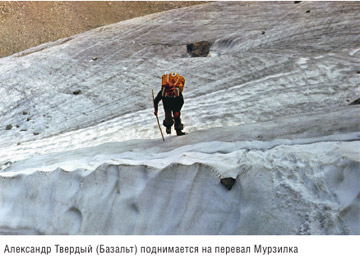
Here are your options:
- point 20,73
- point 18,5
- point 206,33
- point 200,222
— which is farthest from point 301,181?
point 18,5

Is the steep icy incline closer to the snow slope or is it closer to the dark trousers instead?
the snow slope

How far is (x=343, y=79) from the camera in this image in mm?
7824

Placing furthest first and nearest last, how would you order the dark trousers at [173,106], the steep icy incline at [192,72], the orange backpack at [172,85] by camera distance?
the steep icy incline at [192,72] < the dark trousers at [173,106] < the orange backpack at [172,85]

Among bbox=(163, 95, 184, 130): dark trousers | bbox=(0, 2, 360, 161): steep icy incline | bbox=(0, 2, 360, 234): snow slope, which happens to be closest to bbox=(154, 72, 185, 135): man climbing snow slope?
bbox=(163, 95, 184, 130): dark trousers

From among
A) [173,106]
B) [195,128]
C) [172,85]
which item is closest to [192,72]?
[195,128]

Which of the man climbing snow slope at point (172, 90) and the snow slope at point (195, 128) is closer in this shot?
the snow slope at point (195, 128)

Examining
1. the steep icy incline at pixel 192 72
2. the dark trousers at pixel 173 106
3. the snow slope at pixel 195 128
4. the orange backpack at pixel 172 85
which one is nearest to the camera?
the snow slope at pixel 195 128

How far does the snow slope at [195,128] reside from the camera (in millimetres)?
4117

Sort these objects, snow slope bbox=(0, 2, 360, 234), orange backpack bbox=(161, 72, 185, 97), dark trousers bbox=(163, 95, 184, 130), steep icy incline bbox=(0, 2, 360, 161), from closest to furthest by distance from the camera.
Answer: snow slope bbox=(0, 2, 360, 234)
orange backpack bbox=(161, 72, 185, 97)
dark trousers bbox=(163, 95, 184, 130)
steep icy incline bbox=(0, 2, 360, 161)

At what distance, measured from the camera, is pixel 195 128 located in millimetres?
7027

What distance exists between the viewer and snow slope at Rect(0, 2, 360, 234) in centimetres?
412

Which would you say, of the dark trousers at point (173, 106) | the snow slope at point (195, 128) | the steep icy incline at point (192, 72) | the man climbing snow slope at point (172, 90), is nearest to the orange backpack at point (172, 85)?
the man climbing snow slope at point (172, 90)

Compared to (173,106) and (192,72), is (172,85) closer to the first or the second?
(173,106)

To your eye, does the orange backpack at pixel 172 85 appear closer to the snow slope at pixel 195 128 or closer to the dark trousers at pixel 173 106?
the dark trousers at pixel 173 106
